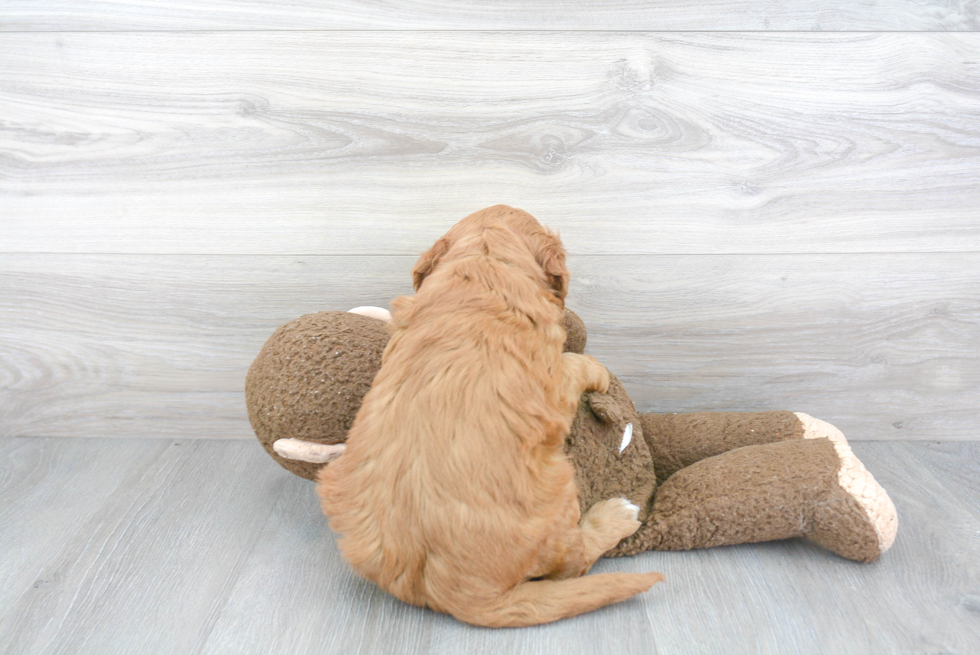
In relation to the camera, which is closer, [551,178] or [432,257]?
[432,257]

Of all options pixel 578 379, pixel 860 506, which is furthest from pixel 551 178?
pixel 860 506

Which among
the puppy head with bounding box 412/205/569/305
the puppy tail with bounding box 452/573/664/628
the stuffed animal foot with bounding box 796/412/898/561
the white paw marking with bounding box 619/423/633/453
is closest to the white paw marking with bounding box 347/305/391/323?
the puppy head with bounding box 412/205/569/305

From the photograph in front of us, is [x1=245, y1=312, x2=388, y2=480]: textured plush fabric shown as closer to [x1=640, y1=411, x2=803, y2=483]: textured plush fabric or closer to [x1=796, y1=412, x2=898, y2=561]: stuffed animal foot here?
[x1=640, y1=411, x2=803, y2=483]: textured plush fabric

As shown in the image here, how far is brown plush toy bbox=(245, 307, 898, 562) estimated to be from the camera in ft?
4.21

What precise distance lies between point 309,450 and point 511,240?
557 millimetres

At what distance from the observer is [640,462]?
1400 mm

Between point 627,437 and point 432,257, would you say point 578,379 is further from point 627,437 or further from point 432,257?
point 432,257

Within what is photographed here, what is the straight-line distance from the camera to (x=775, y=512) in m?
1.29

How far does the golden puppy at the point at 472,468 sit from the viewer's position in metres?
1.09

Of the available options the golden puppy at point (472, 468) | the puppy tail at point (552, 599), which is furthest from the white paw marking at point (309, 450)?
the puppy tail at point (552, 599)

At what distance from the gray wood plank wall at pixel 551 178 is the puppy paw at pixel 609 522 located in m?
0.48

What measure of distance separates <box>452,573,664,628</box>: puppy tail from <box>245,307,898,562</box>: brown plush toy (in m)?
0.19

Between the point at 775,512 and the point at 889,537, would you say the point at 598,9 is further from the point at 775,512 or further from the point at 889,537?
the point at 889,537

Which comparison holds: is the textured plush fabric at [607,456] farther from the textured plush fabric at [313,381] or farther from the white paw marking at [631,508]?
the textured plush fabric at [313,381]
